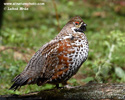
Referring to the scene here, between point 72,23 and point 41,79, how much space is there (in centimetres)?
111

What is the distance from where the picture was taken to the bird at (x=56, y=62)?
11.1 feet

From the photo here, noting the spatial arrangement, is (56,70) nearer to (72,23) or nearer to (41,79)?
(41,79)

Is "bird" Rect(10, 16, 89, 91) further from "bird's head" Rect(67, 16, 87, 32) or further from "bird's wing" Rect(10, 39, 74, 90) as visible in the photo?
"bird's head" Rect(67, 16, 87, 32)

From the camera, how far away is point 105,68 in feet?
17.1

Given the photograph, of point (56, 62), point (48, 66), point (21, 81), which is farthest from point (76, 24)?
point (21, 81)

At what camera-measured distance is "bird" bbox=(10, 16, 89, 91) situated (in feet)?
11.1

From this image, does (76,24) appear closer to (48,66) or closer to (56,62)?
(56,62)

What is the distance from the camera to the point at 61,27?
8.21 metres

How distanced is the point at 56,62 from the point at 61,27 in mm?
4893

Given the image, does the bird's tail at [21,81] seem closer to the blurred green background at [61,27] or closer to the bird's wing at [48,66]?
the bird's wing at [48,66]

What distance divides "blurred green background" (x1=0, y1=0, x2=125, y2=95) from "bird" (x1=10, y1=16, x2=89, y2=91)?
139 cm

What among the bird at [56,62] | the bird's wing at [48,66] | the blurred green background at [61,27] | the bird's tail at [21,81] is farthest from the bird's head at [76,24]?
the blurred green background at [61,27]

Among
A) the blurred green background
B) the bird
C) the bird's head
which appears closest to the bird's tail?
the bird

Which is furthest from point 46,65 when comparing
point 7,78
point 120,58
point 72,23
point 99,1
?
point 99,1
